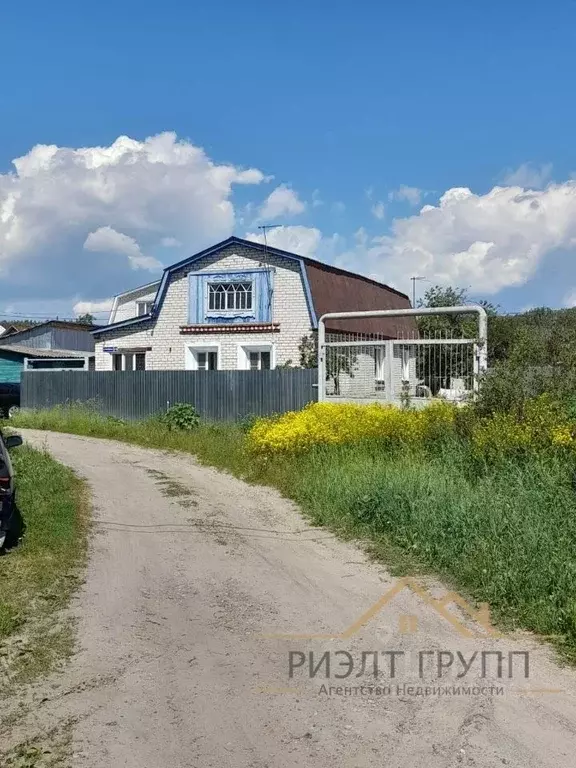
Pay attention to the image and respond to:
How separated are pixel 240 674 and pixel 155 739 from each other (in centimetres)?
94

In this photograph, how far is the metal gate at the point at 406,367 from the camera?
1548cm

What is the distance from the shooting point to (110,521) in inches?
382

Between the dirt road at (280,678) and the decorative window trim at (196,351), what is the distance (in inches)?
659

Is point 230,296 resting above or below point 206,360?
above

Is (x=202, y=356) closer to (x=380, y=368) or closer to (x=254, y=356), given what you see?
(x=254, y=356)

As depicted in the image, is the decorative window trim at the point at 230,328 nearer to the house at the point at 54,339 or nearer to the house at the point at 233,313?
the house at the point at 233,313

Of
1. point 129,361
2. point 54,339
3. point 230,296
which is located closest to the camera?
point 230,296

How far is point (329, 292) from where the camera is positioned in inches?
974

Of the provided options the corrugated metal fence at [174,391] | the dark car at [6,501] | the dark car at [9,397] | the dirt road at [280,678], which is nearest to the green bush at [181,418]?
the corrugated metal fence at [174,391]

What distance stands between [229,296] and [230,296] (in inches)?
1.5

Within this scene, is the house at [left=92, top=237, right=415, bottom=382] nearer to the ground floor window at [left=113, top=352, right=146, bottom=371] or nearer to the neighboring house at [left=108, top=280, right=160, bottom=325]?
the ground floor window at [left=113, top=352, right=146, bottom=371]

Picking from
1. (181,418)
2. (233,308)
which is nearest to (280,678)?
(181,418)

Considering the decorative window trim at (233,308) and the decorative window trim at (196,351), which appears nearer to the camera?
the decorative window trim at (233,308)

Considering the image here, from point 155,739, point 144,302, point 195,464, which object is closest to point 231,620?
point 155,739
